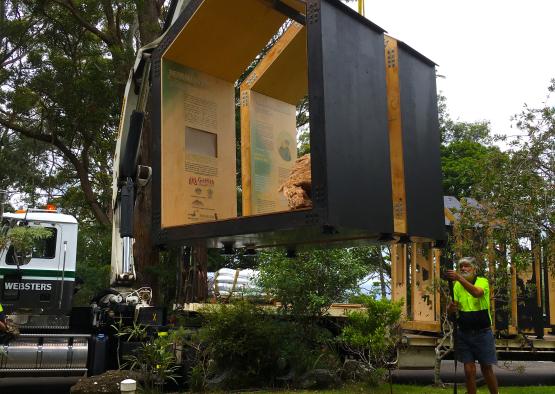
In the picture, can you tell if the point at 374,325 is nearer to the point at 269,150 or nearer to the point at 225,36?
the point at 269,150

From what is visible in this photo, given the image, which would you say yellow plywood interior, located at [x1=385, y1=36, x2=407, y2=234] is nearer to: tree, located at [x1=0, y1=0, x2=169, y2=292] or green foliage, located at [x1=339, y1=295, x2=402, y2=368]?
green foliage, located at [x1=339, y1=295, x2=402, y2=368]

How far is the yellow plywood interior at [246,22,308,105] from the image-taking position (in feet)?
22.8

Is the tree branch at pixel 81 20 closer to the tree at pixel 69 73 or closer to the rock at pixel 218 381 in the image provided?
the tree at pixel 69 73

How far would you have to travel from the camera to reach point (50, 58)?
786 inches

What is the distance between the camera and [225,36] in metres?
6.39

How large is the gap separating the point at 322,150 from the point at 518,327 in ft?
→ 23.2

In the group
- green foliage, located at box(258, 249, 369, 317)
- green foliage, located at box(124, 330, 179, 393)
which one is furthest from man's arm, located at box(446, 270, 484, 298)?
green foliage, located at box(124, 330, 179, 393)

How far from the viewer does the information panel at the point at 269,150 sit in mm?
7098

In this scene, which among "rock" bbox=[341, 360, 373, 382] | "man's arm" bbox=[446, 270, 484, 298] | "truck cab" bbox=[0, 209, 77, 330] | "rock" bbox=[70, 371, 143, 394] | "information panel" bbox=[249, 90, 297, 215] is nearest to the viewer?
"man's arm" bbox=[446, 270, 484, 298]

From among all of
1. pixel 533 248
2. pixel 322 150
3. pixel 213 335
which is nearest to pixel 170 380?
pixel 213 335

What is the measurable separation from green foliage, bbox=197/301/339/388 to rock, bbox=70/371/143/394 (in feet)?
3.00

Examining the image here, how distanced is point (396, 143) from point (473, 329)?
2.69 m

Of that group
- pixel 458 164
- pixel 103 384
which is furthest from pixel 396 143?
pixel 458 164

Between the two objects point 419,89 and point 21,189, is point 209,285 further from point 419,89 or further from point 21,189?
point 21,189
